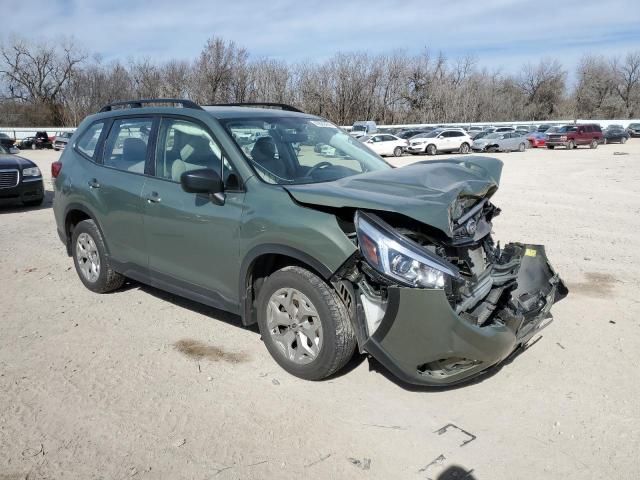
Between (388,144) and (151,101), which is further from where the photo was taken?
(388,144)

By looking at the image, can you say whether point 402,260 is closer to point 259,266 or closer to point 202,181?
point 259,266

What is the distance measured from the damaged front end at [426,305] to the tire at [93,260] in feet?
9.95

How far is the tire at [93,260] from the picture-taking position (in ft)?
18.0

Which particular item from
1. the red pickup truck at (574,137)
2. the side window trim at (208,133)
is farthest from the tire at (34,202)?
the red pickup truck at (574,137)

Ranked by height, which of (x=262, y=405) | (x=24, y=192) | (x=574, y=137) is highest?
(x=574, y=137)

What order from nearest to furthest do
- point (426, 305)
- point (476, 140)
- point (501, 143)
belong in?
point (426, 305)
point (501, 143)
point (476, 140)

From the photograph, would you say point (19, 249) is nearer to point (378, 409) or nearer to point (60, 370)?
point (60, 370)

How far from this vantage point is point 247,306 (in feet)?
13.5

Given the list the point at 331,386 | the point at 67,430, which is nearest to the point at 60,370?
the point at 67,430

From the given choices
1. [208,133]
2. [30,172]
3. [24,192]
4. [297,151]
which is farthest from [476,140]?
[208,133]

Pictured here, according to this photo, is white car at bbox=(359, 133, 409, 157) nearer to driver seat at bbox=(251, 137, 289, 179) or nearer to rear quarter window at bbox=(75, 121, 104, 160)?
rear quarter window at bbox=(75, 121, 104, 160)

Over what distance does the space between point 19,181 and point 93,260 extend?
6.62 m

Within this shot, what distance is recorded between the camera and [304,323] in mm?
3768

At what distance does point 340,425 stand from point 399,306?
2.71 ft
